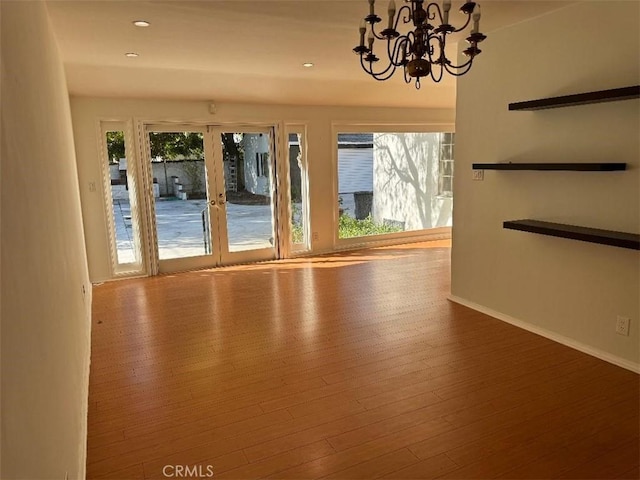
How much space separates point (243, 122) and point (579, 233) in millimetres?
4330

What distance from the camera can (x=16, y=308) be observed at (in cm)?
111

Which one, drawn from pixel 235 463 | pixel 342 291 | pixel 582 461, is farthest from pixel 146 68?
pixel 582 461

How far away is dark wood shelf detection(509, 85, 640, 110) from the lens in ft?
8.57

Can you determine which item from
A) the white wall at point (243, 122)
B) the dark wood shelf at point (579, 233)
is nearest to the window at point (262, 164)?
the white wall at point (243, 122)

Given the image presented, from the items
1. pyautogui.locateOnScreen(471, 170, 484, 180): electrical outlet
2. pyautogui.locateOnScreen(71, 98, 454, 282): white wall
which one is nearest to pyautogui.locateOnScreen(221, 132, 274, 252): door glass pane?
pyautogui.locateOnScreen(71, 98, 454, 282): white wall

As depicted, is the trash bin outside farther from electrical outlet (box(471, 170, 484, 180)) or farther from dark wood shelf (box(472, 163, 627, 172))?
dark wood shelf (box(472, 163, 627, 172))

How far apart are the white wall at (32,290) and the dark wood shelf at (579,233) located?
2892 mm

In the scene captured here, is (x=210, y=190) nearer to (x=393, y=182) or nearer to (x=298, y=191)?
(x=298, y=191)

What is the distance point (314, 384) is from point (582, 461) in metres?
1.45

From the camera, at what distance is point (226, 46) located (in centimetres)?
382

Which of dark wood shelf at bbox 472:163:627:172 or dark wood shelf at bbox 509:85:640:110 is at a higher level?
dark wood shelf at bbox 509:85:640:110

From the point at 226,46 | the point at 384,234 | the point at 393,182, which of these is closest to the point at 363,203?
the point at 384,234

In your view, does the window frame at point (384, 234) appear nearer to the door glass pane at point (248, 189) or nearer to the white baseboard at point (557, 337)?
the door glass pane at point (248, 189)

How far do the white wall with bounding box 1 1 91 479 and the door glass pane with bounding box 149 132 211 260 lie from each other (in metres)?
3.32
